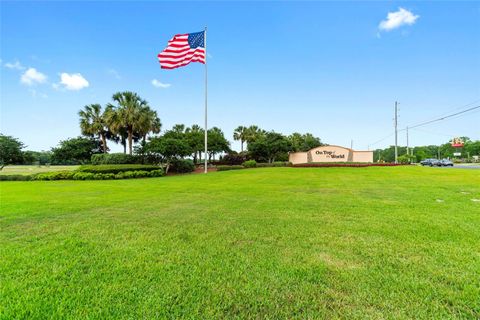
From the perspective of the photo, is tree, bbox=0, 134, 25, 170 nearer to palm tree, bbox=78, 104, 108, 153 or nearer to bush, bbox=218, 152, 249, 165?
palm tree, bbox=78, 104, 108, 153

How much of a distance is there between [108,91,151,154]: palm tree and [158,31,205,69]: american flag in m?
12.5

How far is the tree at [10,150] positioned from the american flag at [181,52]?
16708 millimetres

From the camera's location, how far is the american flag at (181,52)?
15906mm

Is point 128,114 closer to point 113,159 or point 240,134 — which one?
point 113,159

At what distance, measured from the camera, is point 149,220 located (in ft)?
16.0

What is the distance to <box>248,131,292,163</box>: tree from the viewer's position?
41484 mm

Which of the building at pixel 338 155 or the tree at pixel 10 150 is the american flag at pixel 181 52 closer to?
the tree at pixel 10 150

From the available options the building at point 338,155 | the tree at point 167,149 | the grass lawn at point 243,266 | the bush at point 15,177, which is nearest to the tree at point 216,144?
the tree at point 167,149

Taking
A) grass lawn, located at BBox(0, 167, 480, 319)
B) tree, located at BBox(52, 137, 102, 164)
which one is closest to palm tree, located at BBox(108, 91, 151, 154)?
tree, located at BBox(52, 137, 102, 164)

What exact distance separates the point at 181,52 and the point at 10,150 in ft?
59.2

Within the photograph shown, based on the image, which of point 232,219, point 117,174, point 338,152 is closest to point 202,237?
point 232,219

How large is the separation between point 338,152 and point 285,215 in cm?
3965

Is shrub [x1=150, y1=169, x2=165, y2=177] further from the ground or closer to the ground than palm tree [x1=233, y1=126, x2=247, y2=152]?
closer to the ground

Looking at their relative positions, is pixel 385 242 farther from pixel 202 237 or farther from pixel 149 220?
pixel 149 220
